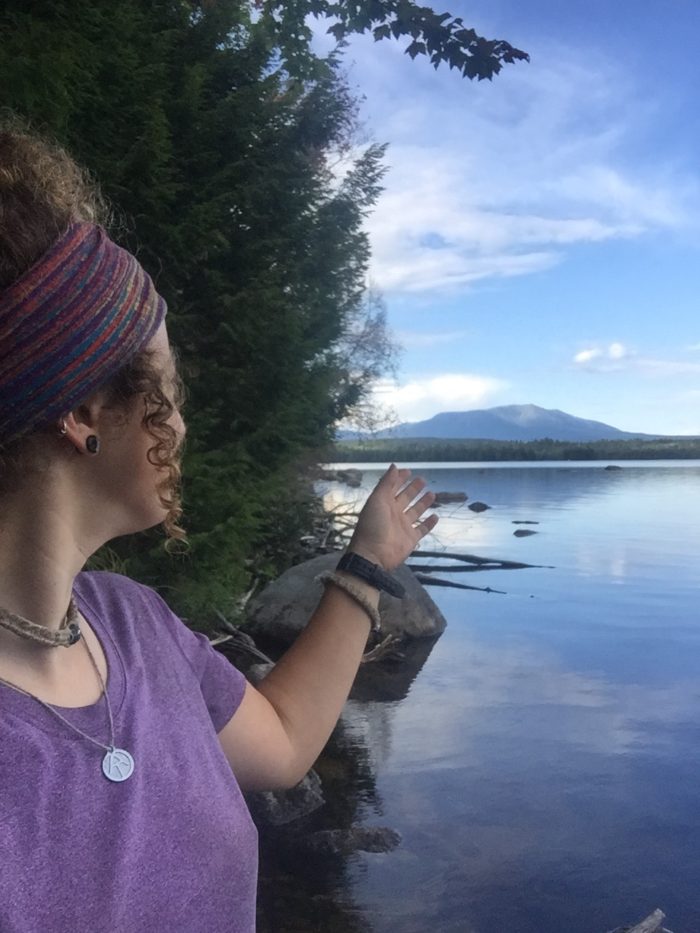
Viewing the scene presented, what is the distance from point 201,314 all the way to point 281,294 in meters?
0.54

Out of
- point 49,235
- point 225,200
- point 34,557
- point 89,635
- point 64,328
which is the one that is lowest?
point 89,635

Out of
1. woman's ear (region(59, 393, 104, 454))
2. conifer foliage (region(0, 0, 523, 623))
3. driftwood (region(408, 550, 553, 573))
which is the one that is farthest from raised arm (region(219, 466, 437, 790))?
driftwood (region(408, 550, 553, 573))

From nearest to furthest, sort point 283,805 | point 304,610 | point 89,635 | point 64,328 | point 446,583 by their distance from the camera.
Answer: point 64,328 → point 89,635 → point 283,805 → point 304,610 → point 446,583

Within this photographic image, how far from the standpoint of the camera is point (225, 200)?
227 inches

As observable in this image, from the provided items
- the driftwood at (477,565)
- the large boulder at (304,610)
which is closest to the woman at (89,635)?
the large boulder at (304,610)

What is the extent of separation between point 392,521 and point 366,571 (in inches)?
4.5

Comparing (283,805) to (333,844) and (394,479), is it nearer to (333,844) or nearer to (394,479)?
(333,844)

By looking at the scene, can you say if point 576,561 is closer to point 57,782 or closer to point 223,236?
point 223,236

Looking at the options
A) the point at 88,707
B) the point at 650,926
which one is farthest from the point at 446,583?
the point at 88,707

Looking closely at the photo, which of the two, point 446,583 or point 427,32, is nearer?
point 427,32

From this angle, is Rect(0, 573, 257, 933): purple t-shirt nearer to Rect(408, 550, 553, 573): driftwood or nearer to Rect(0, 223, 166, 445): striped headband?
Rect(0, 223, 166, 445): striped headband

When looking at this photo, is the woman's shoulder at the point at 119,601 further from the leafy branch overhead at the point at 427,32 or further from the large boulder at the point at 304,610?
the large boulder at the point at 304,610

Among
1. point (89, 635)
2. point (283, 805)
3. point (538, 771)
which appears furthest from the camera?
point (538, 771)

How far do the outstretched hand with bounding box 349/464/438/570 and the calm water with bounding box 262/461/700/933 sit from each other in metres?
1.81
